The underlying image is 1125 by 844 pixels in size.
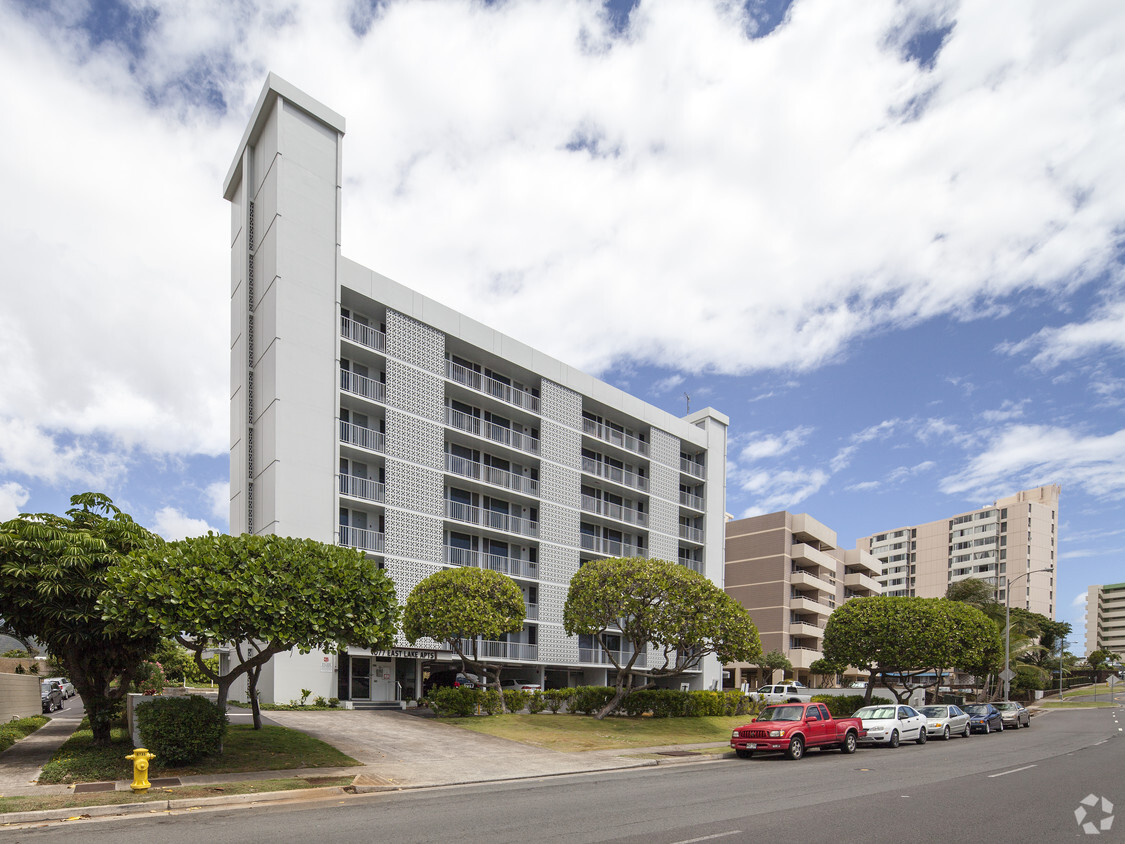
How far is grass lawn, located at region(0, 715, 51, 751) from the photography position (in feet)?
68.5

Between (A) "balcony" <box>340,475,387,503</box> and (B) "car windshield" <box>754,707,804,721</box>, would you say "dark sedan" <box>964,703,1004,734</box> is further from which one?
(A) "balcony" <box>340,475,387,503</box>

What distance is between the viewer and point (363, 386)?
3941 centimetres

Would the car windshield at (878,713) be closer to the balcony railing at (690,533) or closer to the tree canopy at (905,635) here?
the tree canopy at (905,635)

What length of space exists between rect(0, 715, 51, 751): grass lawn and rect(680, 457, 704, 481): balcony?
4061 centimetres

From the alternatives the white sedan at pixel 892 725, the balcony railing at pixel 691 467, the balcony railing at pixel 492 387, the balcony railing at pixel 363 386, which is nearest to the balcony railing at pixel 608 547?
the balcony railing at pixel 691 467

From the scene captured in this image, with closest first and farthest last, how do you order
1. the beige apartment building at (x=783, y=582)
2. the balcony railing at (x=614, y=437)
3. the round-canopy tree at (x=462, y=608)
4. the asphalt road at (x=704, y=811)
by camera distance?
1. the asphalt road at (x=704, y=811)
2. the round-canopy tree at (x=462, y=608)
3. the balcony railing at (x=614, y=437)
4. the beige apartment building at (x=783, y=582)

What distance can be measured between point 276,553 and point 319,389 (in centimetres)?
1902

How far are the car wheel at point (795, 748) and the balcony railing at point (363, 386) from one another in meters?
24.2

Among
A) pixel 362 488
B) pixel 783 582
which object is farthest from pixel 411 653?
pixel 783 582

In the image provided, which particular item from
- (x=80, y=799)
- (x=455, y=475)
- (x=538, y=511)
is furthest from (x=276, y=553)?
(x=538, y=511)

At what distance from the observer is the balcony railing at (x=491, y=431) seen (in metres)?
43.2

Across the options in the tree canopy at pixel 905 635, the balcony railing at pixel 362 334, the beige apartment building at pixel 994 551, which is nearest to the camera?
the balcony railing at pixel 362 334

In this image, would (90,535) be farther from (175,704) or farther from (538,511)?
(538,511)

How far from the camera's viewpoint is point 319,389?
36.7 meters
